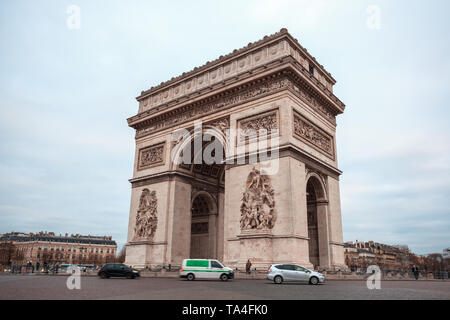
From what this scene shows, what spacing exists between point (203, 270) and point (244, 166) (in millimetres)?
6754

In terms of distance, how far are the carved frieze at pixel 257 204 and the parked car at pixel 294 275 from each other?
3849mm

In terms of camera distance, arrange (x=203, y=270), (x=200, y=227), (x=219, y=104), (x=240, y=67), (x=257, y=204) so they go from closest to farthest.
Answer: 1. (x=203, y=270)
2. (x=257, y=204)
3. (x=240, y=67)
4. (x=219, y=104)
5. (x=200, y=227)

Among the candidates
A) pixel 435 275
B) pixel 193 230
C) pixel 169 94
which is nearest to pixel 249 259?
pixel 193 230

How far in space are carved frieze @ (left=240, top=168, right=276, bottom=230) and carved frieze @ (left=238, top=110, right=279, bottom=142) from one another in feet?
8.00

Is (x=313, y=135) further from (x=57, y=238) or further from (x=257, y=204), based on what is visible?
(x=57, y=238)

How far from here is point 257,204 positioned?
20.6 meters

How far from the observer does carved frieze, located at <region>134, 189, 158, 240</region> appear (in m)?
25.9

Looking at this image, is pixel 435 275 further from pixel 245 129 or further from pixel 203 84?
pixel 203 84

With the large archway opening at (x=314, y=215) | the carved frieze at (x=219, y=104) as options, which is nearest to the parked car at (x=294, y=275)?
the large archway opening at (x=314, y=215)

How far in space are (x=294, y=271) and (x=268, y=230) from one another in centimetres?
384

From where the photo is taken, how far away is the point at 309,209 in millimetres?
23969

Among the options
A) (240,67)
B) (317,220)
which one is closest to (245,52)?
(240,67)

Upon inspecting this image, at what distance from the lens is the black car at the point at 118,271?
2014cm

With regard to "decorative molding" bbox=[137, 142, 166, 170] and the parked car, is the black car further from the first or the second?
"decorative molding" bbox=[137, 142, 166, 170]
